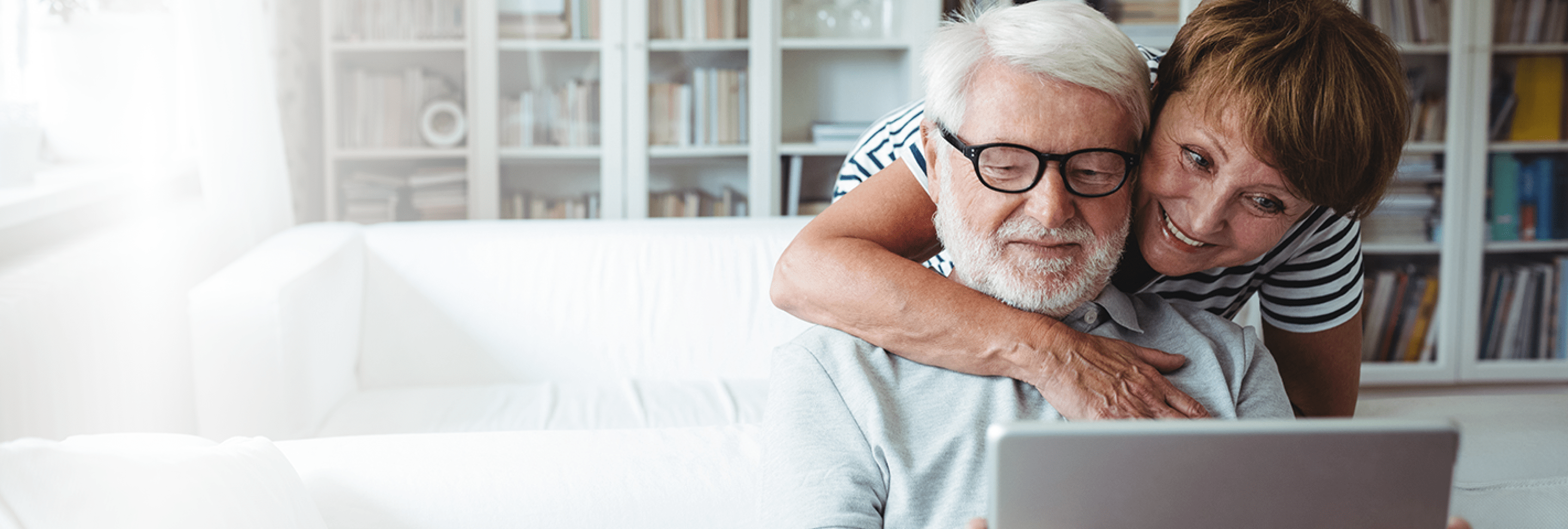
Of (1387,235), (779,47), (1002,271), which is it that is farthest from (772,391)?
(1387,235)

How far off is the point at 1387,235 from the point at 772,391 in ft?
9.75

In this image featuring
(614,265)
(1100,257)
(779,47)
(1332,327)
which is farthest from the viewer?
(779,47)

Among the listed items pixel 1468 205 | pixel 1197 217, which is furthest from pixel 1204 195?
pixel 1468 205

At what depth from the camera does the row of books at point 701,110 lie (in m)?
3.12

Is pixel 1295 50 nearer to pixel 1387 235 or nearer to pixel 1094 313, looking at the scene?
pixel 1094 313

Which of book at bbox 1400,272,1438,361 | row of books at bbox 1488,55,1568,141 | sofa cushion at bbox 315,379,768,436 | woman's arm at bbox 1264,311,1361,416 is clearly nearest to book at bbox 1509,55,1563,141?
row of books at bbox 1488,55,1568,141

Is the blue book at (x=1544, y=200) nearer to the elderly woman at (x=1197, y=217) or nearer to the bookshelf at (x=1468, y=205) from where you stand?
the bookshelf at (x=1468, y=205)

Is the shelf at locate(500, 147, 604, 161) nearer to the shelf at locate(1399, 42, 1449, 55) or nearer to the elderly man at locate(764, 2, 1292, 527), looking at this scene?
the elderly man at locate(764, 2, 1292, 527)

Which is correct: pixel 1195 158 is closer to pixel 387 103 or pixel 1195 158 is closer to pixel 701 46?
pixel 701 46

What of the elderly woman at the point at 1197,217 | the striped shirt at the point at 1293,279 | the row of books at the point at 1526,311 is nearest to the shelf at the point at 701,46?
the striped shirt at the point at 1293,279

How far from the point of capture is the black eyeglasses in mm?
996

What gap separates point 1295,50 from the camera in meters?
0.95

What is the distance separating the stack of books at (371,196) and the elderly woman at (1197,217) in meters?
2.17

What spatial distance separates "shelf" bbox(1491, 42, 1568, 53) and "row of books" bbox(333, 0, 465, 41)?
3296mm
